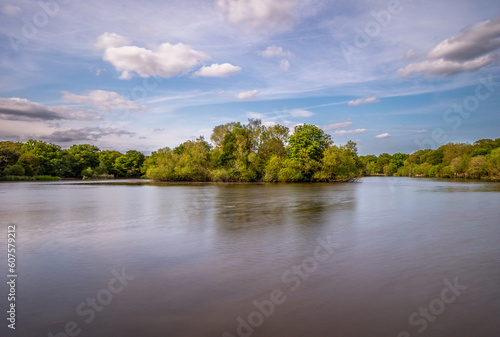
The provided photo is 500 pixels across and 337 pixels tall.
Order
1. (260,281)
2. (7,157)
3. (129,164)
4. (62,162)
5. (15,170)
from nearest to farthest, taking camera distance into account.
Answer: (260,281)
(15,170)
(7,157)
(62,162)
(129,164)

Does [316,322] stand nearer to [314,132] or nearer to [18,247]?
[18,247]

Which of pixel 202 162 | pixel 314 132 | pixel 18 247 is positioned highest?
pixel 314 132

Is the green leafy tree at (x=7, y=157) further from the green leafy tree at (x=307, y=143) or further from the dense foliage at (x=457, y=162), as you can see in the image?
the dense foliage at (x=457, y=162)

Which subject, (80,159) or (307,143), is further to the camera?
(80,159)

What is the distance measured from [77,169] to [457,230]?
121564 millimetres

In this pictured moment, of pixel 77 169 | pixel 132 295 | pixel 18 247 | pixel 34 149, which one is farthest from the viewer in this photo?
pixel 77 169

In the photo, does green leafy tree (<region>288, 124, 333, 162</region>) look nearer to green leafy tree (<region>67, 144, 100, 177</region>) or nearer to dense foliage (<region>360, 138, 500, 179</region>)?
dense foliage (<region>360, 138, 500, 179</region>)

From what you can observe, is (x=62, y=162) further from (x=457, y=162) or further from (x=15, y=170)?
(x=457, y=162)

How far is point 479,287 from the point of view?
20.4 feet

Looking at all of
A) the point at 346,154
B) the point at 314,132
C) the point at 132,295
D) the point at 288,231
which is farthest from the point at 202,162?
the point at 132,295

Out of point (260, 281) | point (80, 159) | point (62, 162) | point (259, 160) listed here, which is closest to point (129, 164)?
point (80, 159)

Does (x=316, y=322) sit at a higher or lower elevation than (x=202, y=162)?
lower

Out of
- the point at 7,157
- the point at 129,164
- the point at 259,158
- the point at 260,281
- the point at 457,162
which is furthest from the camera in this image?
the point at 129,164

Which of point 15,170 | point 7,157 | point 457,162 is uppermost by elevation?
point 7,157
